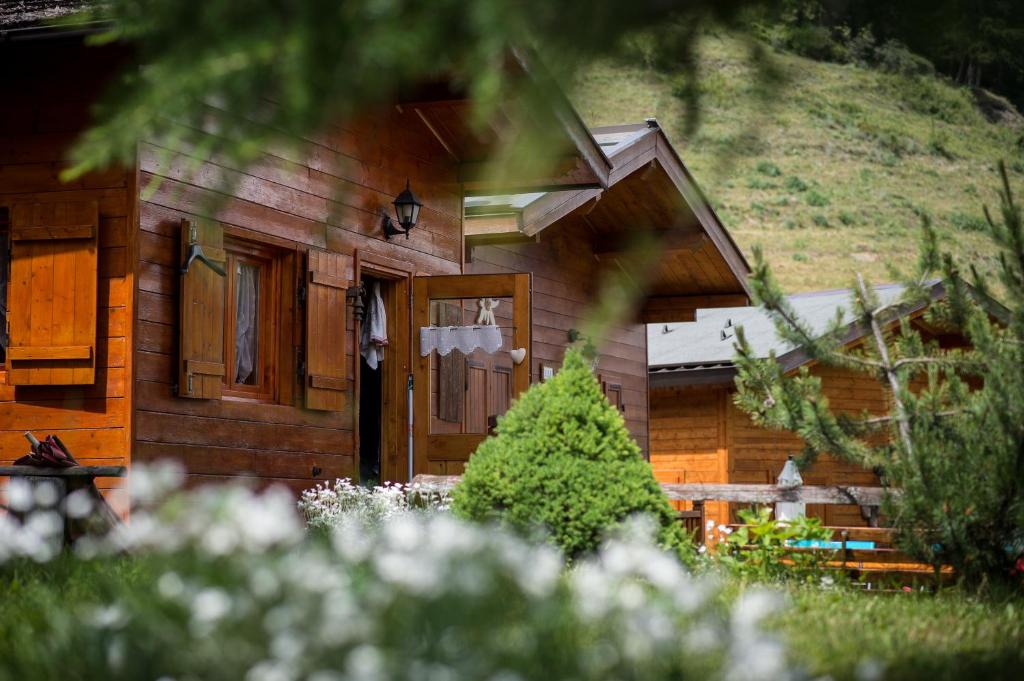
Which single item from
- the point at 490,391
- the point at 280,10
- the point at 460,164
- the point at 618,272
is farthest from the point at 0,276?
the point at 618,272

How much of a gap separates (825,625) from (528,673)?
7.61ft

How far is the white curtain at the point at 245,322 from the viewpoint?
9719mm

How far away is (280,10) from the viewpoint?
2.66 meters

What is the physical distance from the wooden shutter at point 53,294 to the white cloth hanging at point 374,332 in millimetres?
3206

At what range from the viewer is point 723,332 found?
19.7 metres

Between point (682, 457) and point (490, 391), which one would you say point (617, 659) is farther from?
point (682, 457)

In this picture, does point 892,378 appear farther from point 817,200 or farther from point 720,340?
point 817,200

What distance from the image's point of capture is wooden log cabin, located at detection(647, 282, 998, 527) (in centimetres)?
1772

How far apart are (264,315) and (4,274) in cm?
185

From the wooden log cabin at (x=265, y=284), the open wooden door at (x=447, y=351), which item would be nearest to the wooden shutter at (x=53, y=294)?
the wooden log cabin at (x=265, y=284)

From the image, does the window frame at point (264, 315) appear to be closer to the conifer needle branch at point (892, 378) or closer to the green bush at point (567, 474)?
the green bush at point (567, 474)

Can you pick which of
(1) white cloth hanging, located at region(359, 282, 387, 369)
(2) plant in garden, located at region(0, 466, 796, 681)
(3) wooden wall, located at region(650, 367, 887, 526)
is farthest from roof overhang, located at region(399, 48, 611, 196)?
(3) wooden wall, located at region(650, 367, 887, 526)

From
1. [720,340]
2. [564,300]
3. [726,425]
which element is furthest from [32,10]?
[720,340]

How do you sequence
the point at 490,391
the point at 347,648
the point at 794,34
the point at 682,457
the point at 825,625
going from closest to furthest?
1. the point at 794,34
2. the point at 347,648
3. the point at 825,625
4. the point at 490,391
5. the point at 682,457
